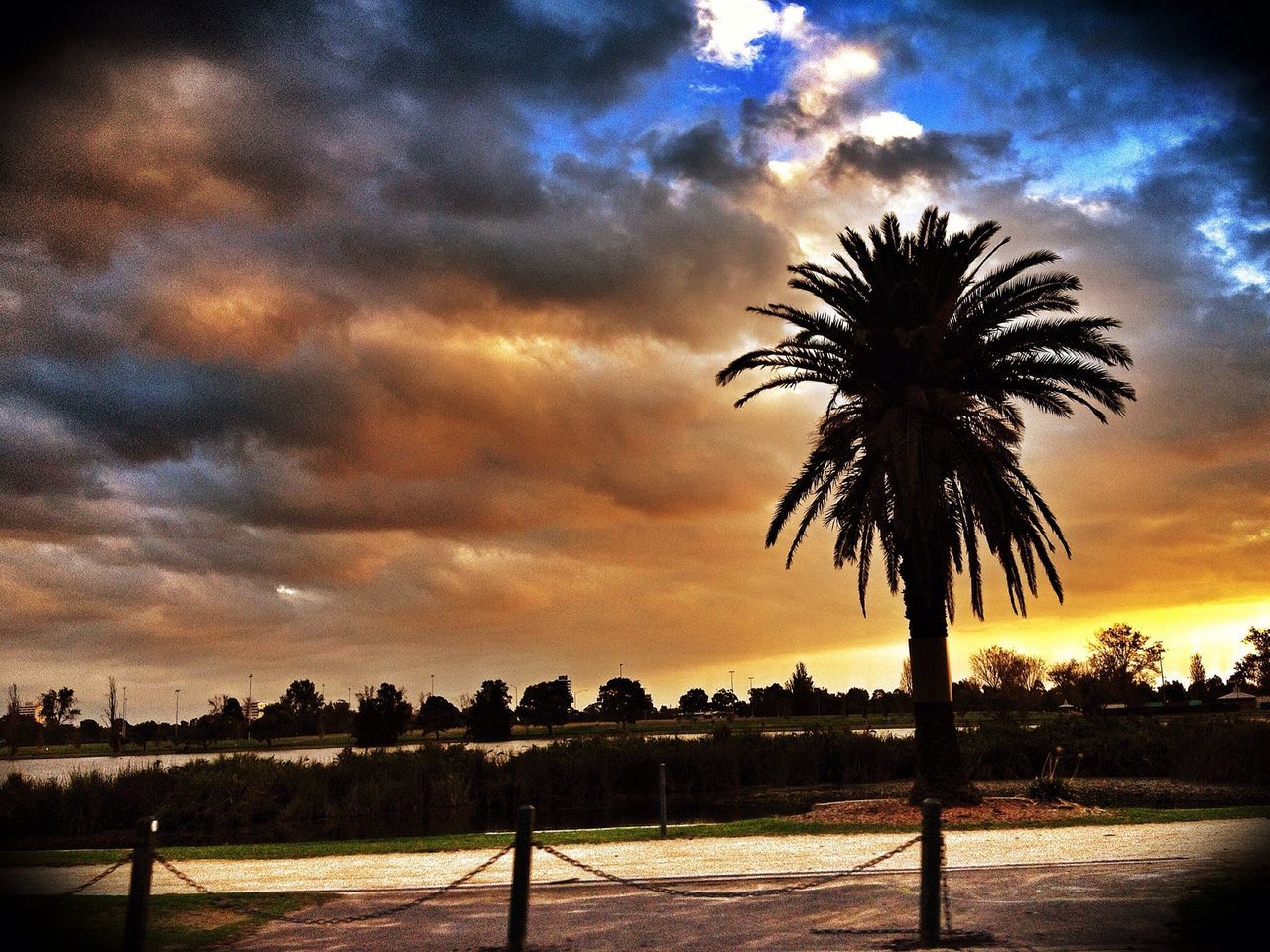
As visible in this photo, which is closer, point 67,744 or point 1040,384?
point 1040,384

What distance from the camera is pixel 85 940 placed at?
1093 cm

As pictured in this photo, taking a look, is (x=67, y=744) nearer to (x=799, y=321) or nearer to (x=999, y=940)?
(x=799, y=321)

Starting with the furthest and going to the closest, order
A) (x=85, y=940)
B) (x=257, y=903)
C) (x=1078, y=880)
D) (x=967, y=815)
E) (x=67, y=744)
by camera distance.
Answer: (x=67, y=744) → (x=967, y=815) → (x=257, y=903) → (x=1078, y=880) → (x=85, y=940)

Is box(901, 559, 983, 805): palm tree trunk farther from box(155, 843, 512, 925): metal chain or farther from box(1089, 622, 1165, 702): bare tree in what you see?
box(1089, 622, 1165, 702): bare tree

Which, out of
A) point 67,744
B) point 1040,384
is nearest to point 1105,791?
point 1040,384

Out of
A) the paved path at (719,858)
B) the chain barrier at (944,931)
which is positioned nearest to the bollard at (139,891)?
the paved path at (719,858)

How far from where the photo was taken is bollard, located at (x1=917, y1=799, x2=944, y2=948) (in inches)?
371

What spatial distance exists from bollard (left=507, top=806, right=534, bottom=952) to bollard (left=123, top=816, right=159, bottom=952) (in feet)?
10.6

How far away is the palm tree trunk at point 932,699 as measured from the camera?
22.5 meters

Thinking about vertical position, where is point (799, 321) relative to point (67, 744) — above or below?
above

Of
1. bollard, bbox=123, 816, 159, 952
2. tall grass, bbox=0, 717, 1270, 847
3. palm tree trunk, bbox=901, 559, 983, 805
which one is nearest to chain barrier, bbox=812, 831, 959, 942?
bollard, bbox=123, 816, 159, 952

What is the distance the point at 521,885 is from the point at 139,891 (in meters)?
3.40

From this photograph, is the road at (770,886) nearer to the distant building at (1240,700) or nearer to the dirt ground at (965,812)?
the dirt ground at (965,812)

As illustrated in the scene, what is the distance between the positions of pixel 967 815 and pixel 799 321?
1126 centimetres
